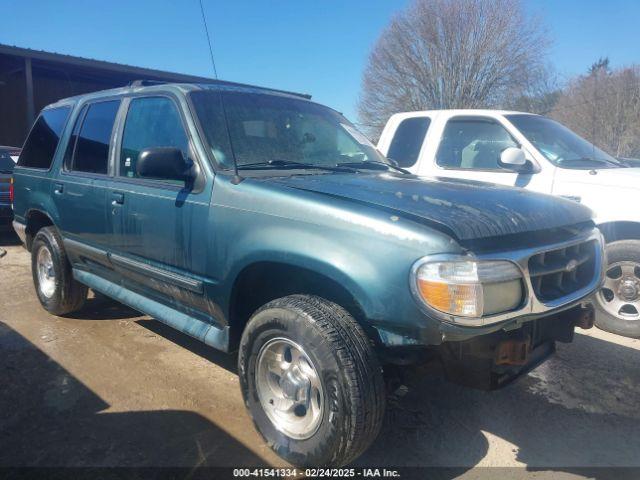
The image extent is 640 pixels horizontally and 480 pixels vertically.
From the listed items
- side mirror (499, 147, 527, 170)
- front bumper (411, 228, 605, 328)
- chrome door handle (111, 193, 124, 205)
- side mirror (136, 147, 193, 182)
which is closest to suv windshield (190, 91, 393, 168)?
side mirror (136, 147, 193, 182)

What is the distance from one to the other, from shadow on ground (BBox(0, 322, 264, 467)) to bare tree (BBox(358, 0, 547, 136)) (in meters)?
21.1

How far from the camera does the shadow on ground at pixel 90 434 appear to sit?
2.61m

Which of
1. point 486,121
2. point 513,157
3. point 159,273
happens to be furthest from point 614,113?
point 159,273

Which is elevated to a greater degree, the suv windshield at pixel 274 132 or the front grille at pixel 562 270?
the suv windshield at pixel 274 132

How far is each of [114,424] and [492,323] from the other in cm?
219

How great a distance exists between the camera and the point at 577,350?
4.19 meters

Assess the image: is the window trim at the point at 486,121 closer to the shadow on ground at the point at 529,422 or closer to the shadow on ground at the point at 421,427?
the shadow on ground at the point at 529,422

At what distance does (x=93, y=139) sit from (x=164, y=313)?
5.40 feet

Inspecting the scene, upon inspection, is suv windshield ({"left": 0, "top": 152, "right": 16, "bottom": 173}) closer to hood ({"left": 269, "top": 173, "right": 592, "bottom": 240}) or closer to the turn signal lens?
hood ({"left": 269, "top": 173, "right": 592, "bottom": 240})

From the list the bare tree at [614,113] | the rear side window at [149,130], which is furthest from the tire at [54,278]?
the bare tree at [614,113]

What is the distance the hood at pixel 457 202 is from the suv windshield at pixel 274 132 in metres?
0.37

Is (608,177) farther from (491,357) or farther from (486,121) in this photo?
(491,357)

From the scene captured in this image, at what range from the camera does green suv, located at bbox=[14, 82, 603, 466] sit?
7.04ft

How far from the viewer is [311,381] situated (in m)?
2.47
